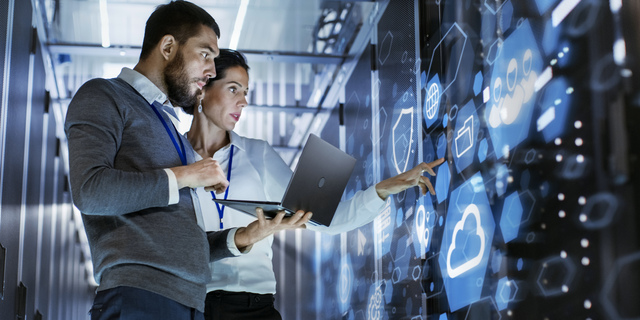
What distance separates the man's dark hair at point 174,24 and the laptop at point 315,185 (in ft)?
1.43

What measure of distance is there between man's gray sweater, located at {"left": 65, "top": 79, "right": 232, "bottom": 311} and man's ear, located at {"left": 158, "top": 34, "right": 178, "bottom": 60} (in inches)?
8.3

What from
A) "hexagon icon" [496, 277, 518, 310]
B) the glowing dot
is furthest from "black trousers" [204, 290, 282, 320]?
the glowing dot

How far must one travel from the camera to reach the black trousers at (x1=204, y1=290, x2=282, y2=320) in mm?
2430

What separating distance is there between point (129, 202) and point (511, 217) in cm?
107

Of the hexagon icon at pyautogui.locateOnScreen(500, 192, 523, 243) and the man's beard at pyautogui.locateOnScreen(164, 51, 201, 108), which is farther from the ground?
the man's beard at pyautogui.locateOnScreen(164, 51, 201, 108)

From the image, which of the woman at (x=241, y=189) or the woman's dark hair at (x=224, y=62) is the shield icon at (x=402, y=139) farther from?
the woman's dark hair at (x=224, y=62)

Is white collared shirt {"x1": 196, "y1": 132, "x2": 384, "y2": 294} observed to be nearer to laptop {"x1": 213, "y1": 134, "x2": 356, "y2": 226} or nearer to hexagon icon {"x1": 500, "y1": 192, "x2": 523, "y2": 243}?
laptop {"x1": 213, "y1": 134, "x2": 356, "y2": 226}

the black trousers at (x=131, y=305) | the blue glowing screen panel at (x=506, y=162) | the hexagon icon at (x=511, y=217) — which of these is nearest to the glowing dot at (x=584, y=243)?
the blue glowing screen panel at (x=506, y=162)

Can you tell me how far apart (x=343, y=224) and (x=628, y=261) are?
1124 millimetres

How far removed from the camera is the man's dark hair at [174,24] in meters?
2.12

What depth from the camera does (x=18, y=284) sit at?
3701 millimetres

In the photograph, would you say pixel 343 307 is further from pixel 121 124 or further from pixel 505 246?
pixel 121 124

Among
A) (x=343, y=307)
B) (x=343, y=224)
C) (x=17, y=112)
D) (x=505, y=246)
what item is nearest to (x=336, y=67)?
(x=343, y=307)

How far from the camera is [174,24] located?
213cm
